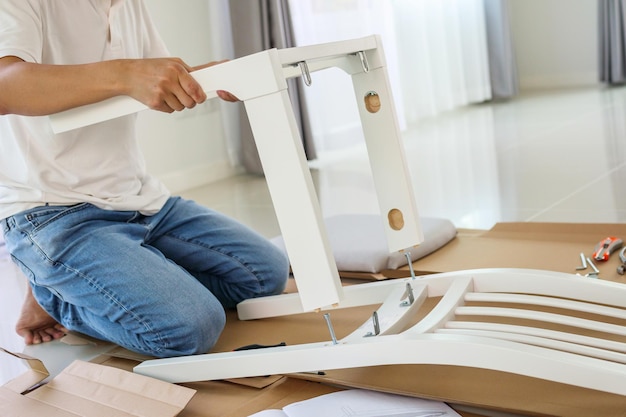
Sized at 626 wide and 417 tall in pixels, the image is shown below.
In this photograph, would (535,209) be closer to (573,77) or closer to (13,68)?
(13,68)

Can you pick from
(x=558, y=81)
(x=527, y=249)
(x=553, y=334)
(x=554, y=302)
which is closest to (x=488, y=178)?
(x=527, y=249)

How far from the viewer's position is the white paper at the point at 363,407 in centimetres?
122

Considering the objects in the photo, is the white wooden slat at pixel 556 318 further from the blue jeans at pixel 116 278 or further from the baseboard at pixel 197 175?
the baseboard at pixel 197 175

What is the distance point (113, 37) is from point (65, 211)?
34 centimetres

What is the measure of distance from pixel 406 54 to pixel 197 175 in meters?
1.57

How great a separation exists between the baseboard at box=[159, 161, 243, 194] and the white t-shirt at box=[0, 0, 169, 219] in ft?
5.85

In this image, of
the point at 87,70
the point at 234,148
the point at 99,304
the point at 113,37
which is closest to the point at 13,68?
the point at 87,70

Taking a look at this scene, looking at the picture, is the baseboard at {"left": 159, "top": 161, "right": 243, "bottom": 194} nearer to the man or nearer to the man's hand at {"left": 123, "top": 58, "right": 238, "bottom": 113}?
the man

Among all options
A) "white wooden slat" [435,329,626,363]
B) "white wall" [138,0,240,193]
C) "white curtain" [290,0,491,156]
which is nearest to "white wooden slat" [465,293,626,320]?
"white wooden slat" [435,329,626,363]

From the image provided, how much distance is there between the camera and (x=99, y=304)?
4.97ft

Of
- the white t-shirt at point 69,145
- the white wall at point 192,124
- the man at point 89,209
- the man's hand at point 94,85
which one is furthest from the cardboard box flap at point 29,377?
the white wall at point 192,124

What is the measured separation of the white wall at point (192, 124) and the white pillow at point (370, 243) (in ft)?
4.58

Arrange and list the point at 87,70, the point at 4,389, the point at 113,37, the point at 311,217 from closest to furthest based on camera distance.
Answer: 1. the point at 311,217
2. the point at 87,70
3. the point at 4,389
4. the point at 113,37

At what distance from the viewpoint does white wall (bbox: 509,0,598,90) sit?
5254 mm
